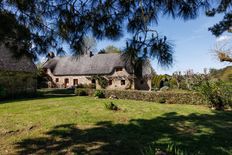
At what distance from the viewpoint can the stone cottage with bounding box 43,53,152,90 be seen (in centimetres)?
3887

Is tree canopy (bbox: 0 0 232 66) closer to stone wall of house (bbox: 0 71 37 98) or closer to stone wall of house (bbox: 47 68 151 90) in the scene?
stone wall of house (bbox: 0 71 37 98)

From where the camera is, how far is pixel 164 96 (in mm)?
20031

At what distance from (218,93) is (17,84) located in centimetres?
1704

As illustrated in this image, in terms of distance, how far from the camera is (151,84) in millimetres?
39938

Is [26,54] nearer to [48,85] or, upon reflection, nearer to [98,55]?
[98,55]

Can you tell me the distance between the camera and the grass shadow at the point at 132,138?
736 cm

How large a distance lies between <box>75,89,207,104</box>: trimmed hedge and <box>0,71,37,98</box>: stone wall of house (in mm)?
7559

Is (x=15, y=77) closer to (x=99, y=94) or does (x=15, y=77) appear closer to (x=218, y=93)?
(x=99, y=94)

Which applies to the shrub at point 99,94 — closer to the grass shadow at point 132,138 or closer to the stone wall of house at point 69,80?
the grass shadow at point 132,138

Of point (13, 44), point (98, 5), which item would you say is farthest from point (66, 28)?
point (13, 44)

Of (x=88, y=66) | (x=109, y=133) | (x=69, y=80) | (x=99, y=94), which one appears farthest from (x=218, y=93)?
(x=69, y=80)

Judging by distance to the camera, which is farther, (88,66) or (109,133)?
(88,66)

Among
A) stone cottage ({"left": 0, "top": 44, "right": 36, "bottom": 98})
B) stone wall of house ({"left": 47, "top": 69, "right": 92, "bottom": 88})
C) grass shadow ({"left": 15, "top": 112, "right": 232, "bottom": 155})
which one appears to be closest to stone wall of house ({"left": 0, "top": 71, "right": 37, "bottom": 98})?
stone cottage ({"left": 0, "top": 44, "right": 36, "bottom": 98})

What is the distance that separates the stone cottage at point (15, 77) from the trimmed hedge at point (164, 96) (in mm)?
7620
